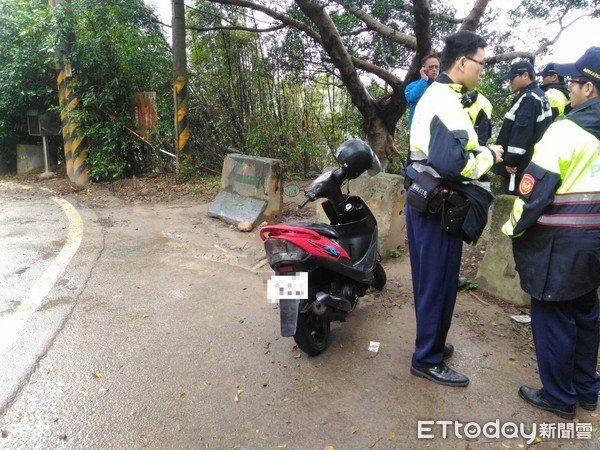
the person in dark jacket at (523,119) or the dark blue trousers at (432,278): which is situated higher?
the person in dark jacket at (523,119)

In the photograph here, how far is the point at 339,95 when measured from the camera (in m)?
9.95

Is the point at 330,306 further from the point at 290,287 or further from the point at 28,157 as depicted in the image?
the point at 28,157

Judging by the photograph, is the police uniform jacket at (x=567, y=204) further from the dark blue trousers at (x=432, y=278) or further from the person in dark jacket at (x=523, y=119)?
the person in dark jacket at (x=523, y=119)

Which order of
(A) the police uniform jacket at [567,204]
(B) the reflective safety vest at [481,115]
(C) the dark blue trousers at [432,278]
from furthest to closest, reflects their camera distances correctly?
1. (B) the reflective safety vest at [481,115]
2. (C) the dark blue trousers at [432,278]
3. (A) the police uniform jacket at [567,204]

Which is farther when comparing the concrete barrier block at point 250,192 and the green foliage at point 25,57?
the green foliage at point 25,57

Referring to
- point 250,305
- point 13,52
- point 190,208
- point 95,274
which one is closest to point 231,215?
point 190,208

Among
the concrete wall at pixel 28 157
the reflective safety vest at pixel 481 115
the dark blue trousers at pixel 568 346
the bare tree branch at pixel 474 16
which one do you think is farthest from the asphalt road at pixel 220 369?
the concrete wall at pixel 28 157

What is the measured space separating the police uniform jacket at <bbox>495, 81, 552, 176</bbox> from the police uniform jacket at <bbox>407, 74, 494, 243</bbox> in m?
1.75

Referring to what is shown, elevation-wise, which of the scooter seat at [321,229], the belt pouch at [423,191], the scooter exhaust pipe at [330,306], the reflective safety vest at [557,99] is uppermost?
the reflective safety vest at [557,99]

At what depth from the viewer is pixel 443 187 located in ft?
8.86

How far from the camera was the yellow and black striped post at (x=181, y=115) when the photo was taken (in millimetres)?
8836

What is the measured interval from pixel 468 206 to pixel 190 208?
18.0 ft

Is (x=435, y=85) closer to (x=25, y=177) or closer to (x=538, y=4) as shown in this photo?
(x=538, y=4)

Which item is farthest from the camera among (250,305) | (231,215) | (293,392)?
(231,215)
